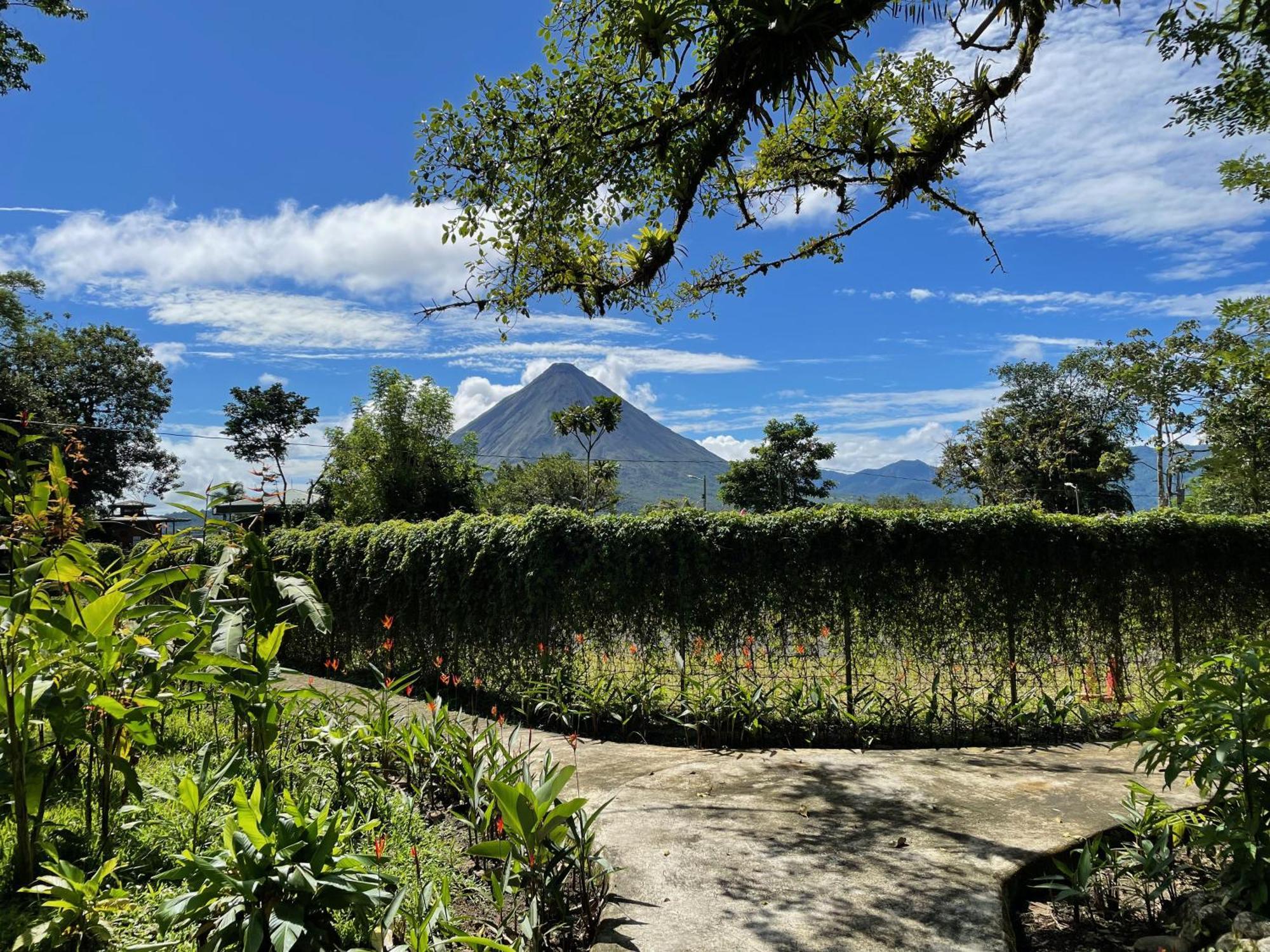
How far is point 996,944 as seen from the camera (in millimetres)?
2656

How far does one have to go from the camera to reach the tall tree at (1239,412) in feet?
18.4

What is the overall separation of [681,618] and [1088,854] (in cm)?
391

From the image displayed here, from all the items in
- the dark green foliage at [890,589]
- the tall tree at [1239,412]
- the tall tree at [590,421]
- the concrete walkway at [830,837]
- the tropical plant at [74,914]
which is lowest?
the concrete walkway at [830,837]

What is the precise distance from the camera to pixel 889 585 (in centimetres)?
637

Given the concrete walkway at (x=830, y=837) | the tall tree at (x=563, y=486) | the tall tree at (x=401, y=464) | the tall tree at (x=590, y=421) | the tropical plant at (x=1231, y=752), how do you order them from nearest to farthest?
1. the tropical plant at (x=1231, y=752)
2. the concrete walkway at (x=830, y=837)
3. the tall tree at (x=401, y=464)
4. the tall tree at (x=590, y=421)
5. the tall tree at (x=563, y=486)

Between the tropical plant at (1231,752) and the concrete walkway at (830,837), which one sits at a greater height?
the tropical plant at (1231,752)

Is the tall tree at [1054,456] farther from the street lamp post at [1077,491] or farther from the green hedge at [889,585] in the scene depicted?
the green hedge at [889,585]

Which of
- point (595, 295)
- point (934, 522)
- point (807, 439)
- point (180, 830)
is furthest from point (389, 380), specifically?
point (807, 439)

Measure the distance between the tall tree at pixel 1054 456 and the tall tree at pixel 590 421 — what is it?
72.4 ft

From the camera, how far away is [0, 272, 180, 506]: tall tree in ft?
108

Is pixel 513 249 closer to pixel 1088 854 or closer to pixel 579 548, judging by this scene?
pixel 579 548

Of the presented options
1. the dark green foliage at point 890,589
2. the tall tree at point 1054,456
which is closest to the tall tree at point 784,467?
the tall tree at point 1054,456

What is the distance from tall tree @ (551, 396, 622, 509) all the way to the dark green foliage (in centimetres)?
3825

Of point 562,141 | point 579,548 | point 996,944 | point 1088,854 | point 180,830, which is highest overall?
point 562,141
